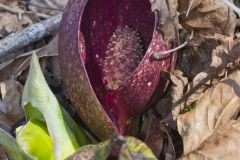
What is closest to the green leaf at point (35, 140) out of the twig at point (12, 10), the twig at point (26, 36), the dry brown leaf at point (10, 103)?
the dry brown leaf at point (10, 103)

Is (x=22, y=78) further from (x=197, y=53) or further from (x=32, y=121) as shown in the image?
(x=197, y=53)

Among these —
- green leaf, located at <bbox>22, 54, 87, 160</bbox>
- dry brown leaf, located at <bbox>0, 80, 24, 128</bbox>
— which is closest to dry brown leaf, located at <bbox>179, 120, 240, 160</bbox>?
green leaf, located at <bbox>22, 54, 87, 160</bbox>

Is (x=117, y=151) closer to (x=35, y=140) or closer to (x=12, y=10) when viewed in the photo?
(x=35, y=140)

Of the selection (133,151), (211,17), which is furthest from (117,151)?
(211,17)

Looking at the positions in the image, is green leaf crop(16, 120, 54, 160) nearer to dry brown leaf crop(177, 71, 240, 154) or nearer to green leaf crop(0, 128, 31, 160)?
green leaf crop(0, 128, 31, 160)

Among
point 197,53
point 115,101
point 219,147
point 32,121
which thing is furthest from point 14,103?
point 219,147

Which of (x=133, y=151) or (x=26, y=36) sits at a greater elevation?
(x=26, y=36)
